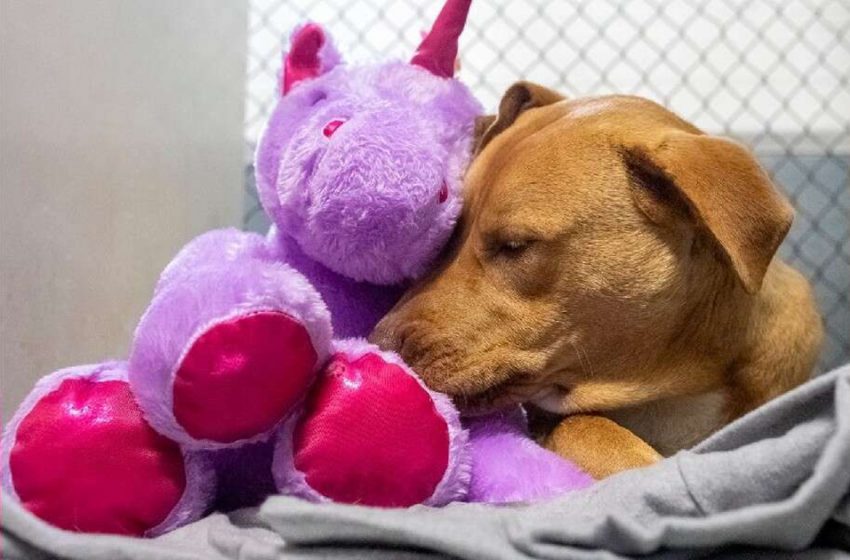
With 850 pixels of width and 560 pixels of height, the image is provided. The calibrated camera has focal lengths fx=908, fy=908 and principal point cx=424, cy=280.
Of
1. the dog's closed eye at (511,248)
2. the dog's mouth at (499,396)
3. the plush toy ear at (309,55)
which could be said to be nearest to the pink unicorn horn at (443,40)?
the plush toy ear at (309,55)

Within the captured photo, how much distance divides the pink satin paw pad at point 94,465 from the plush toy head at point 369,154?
0.29 metres

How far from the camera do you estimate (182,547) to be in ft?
2.34

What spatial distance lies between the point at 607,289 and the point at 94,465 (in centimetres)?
58

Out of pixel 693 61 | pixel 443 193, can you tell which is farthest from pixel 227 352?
pixel 693 61

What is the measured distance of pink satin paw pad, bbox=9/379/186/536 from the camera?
0.77 metres

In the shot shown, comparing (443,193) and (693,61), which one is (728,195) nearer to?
(443,193)

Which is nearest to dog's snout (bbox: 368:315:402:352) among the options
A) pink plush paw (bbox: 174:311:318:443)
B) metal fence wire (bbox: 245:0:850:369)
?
pink plush paw (bbox: 174:311:318:443)

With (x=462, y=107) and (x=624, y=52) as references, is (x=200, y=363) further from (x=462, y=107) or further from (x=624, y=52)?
(x=624, y=52)

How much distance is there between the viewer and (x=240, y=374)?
72cm

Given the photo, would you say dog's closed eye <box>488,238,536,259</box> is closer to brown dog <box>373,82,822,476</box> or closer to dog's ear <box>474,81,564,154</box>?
brown dog <box>373,82,822,476</box>

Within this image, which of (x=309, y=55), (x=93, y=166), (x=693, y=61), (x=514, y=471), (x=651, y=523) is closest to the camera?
(x=651, y=523)

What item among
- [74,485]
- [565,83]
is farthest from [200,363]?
[565,83]

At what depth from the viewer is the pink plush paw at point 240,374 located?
0.71 m

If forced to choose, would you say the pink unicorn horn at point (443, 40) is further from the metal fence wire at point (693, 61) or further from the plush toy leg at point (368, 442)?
the metal fence wire at point (693, 61)
